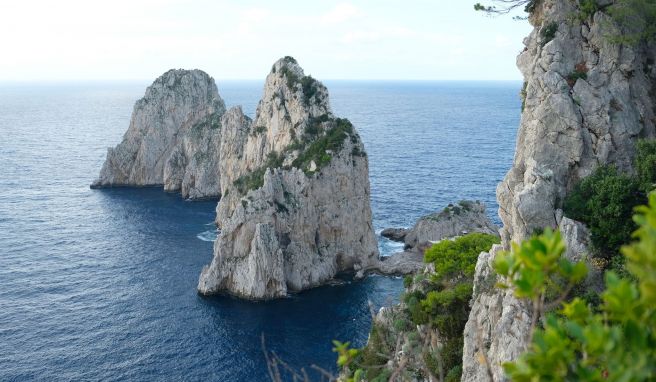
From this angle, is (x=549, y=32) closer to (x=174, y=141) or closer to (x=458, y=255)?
(x=458, y=255)

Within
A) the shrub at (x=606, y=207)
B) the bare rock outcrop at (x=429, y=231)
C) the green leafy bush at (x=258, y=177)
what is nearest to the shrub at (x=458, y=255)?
the shrub at (x=606, y=207)

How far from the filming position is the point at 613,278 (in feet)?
20.3

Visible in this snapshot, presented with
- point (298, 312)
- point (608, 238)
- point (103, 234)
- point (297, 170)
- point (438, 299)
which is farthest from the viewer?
point (103, 234)

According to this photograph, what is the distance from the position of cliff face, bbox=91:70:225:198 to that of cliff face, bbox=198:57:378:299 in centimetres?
3383

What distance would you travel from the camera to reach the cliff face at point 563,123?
2892 cm

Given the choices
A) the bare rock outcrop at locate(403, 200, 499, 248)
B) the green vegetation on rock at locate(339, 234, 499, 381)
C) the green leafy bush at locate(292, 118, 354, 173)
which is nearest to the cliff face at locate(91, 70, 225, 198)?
the green leafy bush at locate(292, 118, 354, 173)

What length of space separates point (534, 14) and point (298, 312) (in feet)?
153

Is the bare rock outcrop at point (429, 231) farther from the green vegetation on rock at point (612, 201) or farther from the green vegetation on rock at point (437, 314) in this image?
the green vegetation on rock at point (612, 201)

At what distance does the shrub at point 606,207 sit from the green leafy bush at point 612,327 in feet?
73.9

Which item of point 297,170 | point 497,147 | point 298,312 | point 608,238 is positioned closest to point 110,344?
point 298,312

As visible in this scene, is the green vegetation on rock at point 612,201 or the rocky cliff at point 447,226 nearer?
the green vegetation on rock at point 612,201

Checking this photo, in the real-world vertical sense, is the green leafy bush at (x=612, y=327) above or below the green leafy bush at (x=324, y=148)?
above

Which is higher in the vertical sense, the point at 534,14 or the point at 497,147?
the point at 534,14

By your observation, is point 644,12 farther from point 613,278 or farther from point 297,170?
point 297,170
